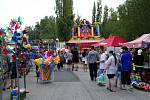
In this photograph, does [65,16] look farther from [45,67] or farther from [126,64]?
[126,64]

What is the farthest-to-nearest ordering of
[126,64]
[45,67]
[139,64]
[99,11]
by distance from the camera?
[99,11] → [139,64] → [45,67] → [126,64]

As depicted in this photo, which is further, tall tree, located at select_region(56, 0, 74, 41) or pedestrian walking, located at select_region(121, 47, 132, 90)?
tall tree, located at select_region(56, 0, 74, 41)

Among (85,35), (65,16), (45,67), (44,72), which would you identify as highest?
(65,16)

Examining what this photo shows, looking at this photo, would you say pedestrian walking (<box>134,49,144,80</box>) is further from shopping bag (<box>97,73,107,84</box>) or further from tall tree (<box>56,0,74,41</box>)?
tall tree (<box>56,0,74,41</box>)

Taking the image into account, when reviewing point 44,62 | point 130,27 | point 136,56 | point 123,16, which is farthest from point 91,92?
point 123,16

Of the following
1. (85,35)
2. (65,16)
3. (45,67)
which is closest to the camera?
(45,67)

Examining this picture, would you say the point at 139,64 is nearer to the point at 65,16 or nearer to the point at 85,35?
the point at 85,35

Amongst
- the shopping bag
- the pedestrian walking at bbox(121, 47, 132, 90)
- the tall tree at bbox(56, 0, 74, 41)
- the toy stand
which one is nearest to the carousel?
the tall tree at bbox(56, 0, 74, 41)

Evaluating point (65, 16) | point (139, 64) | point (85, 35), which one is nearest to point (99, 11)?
point (65, 16)

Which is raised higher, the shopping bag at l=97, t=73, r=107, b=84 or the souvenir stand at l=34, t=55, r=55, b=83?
the souvenir stand at l=34, t=55, r=55, b=83

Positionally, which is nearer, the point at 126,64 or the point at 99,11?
the point at 126,64

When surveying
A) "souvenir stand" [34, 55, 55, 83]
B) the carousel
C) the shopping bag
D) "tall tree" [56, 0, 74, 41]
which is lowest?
the shopping bag

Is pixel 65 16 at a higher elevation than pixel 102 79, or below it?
higher

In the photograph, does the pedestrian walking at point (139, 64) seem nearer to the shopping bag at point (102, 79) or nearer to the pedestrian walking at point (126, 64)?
the shopping bag at point (102, 79)
